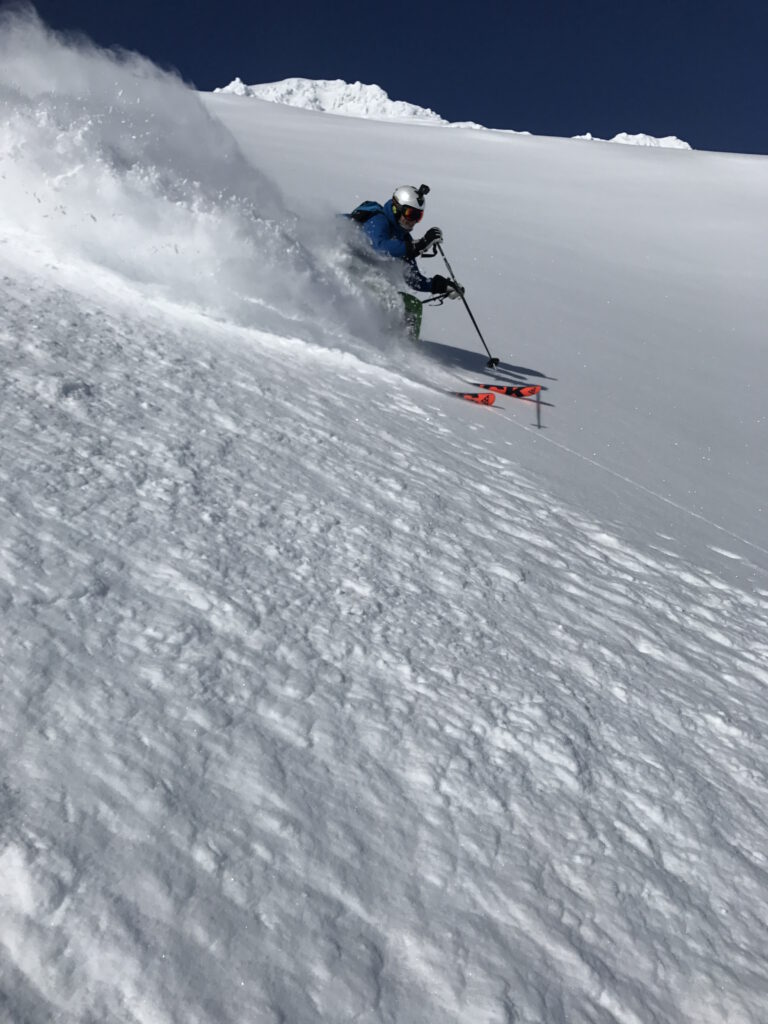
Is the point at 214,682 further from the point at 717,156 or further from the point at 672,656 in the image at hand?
the point at 717,156

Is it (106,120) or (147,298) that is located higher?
(106,120)

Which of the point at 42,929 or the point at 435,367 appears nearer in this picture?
the point at 42,929

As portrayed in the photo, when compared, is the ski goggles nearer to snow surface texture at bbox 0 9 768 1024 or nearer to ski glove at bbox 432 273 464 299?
ski glove at bbox 432 273 464 299

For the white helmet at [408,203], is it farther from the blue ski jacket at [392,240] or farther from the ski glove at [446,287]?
the ski glove at [446,287]

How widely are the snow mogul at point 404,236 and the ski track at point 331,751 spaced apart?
388 cm

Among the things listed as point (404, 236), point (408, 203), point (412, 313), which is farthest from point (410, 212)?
point (412, 313)

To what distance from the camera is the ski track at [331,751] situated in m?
1.66

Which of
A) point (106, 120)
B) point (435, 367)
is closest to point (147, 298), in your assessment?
point (106, 120)

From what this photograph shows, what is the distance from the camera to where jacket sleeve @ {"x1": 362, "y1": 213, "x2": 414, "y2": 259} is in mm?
7496

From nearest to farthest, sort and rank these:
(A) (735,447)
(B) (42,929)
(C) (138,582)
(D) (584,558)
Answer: (B) (42,929)
(C) (138,582)
(D) (584,558)
(A) (735,447)

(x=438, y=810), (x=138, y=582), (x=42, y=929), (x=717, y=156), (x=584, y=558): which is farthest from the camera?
(x=717, y=156)

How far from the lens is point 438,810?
212 cm

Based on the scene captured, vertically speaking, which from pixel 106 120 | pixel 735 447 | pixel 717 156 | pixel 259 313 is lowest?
pixel 735 447

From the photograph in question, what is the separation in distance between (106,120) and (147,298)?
1.84 m
